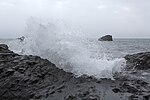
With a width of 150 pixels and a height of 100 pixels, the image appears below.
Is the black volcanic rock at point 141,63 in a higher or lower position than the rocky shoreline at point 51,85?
lower

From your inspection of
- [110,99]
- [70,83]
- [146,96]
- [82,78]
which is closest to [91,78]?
[82,78]

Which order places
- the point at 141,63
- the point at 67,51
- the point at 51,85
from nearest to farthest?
the point at 51,85 → the point at 67,51 → the point at 141,63

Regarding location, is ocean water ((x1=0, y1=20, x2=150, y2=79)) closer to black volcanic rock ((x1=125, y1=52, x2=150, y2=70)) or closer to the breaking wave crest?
the breaking wave crest

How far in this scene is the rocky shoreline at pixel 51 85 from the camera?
8.05 m

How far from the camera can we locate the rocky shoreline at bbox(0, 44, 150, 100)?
26.4ft

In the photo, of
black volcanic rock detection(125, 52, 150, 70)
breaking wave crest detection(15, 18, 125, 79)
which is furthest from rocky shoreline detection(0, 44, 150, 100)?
black volcanic rock detection(125, 52, 150, 70)

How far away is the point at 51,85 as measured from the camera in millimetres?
8633

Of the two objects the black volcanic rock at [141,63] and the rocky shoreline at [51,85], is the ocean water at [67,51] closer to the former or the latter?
the rocky shoreline at [51,85]

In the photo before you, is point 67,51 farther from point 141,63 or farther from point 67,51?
point 141,63

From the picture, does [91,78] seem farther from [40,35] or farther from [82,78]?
[40,35]

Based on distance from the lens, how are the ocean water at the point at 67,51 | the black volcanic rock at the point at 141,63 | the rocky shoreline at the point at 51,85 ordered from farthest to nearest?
1. the black volcanic rock at the point at 141,63
2. the ocean water at the point at 67,51
3. the rocky shoreline at the point at 51,85

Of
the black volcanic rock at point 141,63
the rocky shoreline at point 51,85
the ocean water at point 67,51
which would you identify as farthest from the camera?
the black volcanic rock at point 141,63

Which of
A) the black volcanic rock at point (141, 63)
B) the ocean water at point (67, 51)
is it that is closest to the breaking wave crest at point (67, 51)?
the ocean water at point (67, 51)

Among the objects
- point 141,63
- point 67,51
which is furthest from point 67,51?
point 141,63
